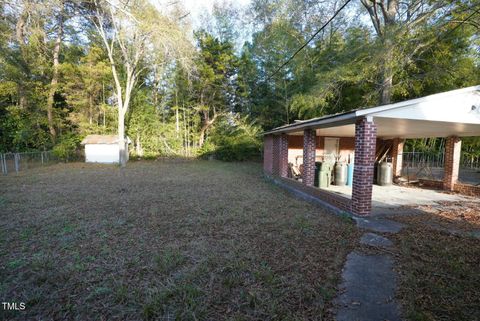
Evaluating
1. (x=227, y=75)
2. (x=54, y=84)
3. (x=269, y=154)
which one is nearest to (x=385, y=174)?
(x=269, y=154)

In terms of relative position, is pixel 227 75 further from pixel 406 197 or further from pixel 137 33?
pixel 406 197

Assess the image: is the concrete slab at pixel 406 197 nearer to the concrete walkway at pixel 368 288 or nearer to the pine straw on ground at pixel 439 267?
the pine straw on ground at pixel 439 267

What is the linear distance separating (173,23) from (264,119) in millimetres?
10526

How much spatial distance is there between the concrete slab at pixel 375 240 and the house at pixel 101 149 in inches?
620

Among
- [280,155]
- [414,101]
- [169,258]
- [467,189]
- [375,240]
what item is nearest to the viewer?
[169,258]

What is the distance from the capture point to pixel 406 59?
328 inches

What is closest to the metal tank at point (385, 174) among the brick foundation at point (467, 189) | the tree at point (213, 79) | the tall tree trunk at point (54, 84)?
the brick foundation at point (467, 189)

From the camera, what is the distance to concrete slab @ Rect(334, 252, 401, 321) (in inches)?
86.8

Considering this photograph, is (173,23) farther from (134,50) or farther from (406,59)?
(406,59)

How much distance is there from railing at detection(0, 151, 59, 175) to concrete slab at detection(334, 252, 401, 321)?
44.8 ft

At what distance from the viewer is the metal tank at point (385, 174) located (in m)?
8.91

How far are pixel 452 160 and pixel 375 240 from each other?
6.23m

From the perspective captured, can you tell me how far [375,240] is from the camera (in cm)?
390

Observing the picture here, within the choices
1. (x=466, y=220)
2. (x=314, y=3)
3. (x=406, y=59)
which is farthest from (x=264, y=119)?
(x=466, y=220)
